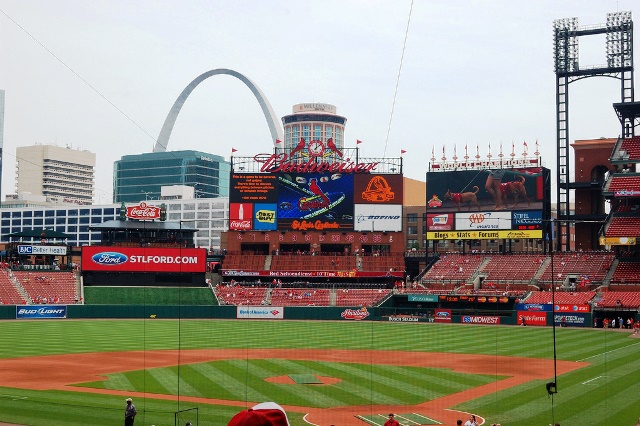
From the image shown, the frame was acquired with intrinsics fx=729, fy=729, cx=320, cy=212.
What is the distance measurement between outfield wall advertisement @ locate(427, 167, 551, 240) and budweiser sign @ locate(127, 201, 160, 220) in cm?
3263

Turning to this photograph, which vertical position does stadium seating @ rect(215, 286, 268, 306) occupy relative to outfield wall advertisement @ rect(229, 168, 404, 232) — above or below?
below

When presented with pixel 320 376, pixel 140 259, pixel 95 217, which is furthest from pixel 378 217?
pixel 95 217

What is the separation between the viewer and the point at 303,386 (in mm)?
30562

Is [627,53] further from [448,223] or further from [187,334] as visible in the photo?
[187,334]

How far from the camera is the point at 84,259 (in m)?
79.6

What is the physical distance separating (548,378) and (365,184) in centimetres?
5346

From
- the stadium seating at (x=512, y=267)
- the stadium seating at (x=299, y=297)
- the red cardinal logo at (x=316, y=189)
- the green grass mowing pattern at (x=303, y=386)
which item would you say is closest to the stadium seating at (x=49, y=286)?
the stadium seating at (x=299, y=297)

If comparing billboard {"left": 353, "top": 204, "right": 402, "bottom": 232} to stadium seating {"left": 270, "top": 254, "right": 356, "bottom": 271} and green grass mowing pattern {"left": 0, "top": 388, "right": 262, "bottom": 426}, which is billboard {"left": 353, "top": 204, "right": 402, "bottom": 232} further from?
green grass mowing pattern {"left": 0, "top": 388, "right": 262, "bottom": 426}

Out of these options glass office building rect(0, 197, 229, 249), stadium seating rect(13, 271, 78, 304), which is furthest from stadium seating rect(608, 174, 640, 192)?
glass office building rect(0, 197, 229, 249)

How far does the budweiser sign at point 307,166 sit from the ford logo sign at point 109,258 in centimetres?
1898

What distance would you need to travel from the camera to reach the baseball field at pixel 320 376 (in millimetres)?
24750

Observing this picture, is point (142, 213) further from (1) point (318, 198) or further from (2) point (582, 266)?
(2) point (582, 266)

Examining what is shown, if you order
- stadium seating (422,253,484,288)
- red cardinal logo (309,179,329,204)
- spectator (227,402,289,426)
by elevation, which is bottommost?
stadium seating (422,253,484,288)

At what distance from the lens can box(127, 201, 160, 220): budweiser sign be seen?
8612cm
